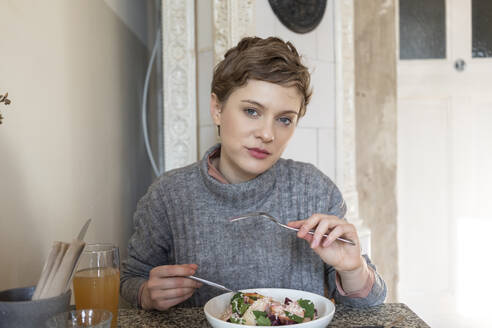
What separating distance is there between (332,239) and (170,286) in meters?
0.31

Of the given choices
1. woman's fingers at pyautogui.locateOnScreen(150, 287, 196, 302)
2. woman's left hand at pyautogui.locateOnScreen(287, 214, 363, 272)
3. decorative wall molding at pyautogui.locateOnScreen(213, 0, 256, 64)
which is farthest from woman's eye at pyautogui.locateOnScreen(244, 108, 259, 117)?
decorative wall molding at pyautogui.locateOnScreen(213, 0, 256, 64)

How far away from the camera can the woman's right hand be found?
0.84m

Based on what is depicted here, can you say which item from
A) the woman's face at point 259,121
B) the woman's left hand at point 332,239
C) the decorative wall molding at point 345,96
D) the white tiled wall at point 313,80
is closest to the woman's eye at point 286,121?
the woman's face at point 259,121

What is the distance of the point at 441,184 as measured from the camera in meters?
2.76

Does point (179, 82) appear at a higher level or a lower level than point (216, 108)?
higher

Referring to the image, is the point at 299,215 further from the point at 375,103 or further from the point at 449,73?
the point at 449,73

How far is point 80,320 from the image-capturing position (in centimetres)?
58

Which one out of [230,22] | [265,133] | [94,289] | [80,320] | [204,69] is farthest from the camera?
[204,69]

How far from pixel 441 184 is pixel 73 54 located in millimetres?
2303

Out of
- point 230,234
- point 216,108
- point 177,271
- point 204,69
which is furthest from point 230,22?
point 177,271

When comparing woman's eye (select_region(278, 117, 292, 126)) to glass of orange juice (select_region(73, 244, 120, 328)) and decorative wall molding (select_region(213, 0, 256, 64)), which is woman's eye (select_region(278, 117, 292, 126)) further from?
decorative wall molding (select_region(213, 0, 256, 64))

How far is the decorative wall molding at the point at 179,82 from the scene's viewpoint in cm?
172

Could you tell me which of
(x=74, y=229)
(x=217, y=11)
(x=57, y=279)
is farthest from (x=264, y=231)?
(x=217, y=11)

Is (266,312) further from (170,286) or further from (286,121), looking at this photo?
(286,121)
